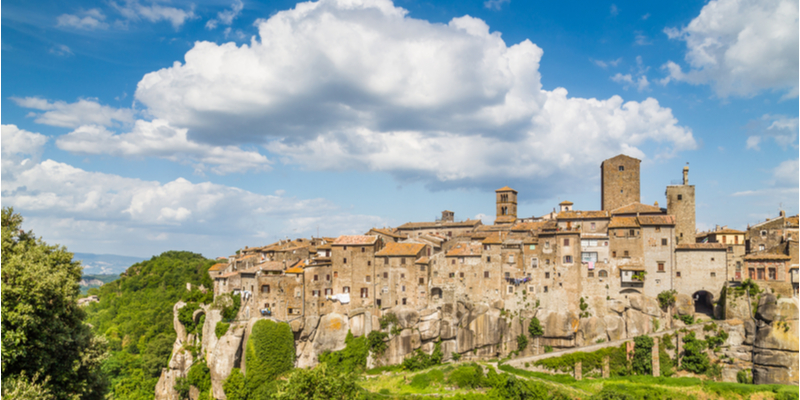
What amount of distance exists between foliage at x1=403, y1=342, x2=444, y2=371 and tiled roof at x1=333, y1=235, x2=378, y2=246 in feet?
52.0

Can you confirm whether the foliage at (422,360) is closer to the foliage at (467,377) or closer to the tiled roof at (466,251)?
the foliage at (467,377)

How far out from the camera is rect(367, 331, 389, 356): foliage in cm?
5953

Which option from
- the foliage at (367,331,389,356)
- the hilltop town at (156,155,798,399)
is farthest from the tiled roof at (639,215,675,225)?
the foliage at (367,331,389,356)

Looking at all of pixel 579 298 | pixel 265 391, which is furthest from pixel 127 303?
pixel 579 298

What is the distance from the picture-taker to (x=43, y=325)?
24.1 meters

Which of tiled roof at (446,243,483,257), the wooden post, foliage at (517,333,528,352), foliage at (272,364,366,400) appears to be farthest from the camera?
tiled roof at (446,243,483,257)

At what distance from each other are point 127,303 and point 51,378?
8605 centimetres

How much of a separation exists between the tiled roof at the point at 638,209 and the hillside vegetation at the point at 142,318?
59.4m

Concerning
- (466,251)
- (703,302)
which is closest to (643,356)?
(703,302)

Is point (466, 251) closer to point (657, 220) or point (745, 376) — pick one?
point (657, 220)

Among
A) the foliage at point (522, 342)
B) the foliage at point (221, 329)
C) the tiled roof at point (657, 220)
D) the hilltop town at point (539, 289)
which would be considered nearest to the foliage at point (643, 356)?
the hilltop town at point (539, 289)

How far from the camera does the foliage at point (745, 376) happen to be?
50.4 m

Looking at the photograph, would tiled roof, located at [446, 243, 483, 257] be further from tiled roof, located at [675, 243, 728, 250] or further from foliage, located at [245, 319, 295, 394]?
tiled roof, located at [675, 243, 728, 250]

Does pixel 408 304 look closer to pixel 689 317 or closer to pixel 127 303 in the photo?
pixel 689 317
